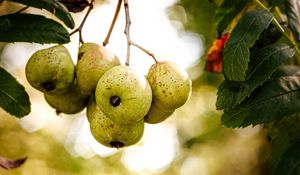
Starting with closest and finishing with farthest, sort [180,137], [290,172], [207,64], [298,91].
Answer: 1. [290,172]
2. [298,91]
3. [207,64]
4. [180,137]

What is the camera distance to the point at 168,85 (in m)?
1.70

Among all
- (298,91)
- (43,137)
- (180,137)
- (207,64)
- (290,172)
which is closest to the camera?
(290,172)

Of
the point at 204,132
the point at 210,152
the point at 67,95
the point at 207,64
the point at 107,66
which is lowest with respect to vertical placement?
the point at 210,152

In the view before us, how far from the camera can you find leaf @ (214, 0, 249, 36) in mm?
2139

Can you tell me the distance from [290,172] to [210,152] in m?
4.21

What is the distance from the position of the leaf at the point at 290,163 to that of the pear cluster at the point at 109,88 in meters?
0.40

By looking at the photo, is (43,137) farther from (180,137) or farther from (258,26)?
(258,26)

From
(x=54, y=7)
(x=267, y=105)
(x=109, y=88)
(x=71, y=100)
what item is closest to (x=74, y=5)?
(x=54, y=7)

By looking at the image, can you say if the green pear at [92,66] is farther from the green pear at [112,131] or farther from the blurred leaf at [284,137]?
the blurred leaf at [284,137]

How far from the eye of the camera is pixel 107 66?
1771 millimetres

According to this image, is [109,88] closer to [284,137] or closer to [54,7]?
[54,7]

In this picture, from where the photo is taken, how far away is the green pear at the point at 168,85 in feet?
5.56

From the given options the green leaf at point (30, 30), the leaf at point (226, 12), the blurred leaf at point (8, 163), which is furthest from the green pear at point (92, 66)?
the leaf at point (226, 12)

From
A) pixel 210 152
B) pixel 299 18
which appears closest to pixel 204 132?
pixel 210 152
